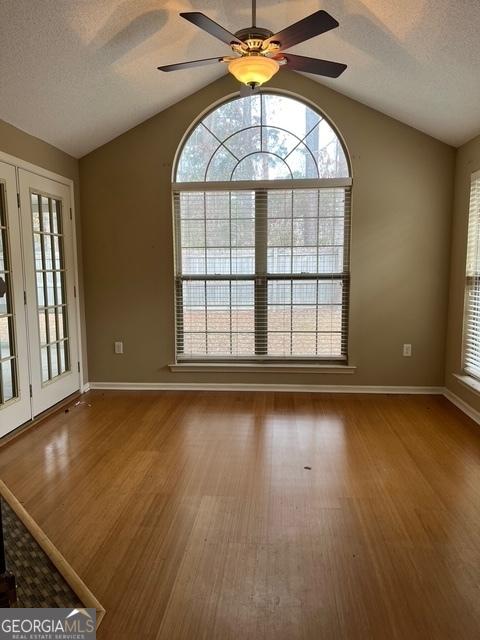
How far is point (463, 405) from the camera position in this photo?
3.78 meters

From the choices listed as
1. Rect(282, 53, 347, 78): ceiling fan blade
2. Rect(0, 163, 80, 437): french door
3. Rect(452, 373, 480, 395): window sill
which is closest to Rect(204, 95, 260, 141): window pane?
Rect(0, 163, 80, 437): french door

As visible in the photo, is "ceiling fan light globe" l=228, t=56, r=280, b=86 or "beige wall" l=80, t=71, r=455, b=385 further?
"beige wall" l=80, t=71, r=455, b=385

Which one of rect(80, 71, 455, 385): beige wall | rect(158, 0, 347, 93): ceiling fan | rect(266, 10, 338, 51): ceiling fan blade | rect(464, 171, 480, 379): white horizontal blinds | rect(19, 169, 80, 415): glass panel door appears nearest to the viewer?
rect(266, 10, 338, 51): ceiling fan blade

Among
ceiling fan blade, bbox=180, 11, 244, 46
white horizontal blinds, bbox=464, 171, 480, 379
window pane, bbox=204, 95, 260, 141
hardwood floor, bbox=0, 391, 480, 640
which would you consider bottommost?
hardwood floor, bbox=0, 391, 480, 640

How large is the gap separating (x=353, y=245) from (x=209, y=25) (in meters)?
2.55

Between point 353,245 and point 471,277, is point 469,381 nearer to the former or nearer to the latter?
point 471,277

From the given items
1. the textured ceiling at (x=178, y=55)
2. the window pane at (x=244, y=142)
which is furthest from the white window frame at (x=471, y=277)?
the window pane at (x=244, y=142)

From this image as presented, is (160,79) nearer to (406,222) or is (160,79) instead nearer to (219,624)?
(406,222)

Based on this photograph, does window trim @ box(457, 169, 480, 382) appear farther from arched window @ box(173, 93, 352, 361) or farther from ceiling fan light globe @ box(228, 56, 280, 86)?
ceiling fan light globe @ box(228, 56, 280, 86)

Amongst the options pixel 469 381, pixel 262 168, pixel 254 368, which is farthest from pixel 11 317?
Result: pixel 469 381

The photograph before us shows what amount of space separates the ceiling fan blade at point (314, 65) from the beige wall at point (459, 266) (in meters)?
1.90

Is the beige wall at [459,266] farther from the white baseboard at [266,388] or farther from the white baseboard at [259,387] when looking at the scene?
the white baseboard at [259,387]

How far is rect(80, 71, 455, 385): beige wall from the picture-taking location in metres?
4.02

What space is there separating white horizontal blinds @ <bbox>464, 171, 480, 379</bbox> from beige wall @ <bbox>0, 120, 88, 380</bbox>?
3.70 m
